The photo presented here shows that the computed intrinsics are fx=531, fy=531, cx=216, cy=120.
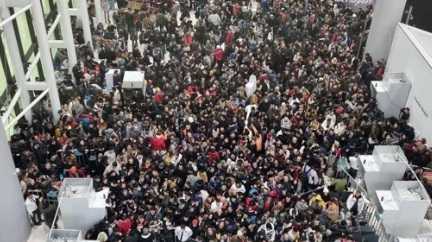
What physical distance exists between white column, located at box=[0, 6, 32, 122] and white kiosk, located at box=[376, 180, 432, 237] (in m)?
12.2

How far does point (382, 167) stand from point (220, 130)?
5.15 meters

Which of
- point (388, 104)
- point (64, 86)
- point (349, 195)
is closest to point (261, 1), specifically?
point (388, 104)

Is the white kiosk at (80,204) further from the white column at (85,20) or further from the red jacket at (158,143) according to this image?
the white column at (85,20)

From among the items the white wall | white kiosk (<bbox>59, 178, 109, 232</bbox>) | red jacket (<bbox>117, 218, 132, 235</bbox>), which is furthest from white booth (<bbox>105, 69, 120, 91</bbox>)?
the white wall

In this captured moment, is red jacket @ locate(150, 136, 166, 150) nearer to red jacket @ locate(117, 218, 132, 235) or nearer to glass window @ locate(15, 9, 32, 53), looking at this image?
red jacket @ locate(117, 218, 132, 235)

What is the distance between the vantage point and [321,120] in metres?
18.7

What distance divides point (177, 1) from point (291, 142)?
12.3 meters

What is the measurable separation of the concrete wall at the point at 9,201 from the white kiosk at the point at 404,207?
1016cm

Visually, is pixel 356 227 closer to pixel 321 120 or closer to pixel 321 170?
pixel 321 170

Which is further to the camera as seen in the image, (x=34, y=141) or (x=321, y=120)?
(x=321, y=120)

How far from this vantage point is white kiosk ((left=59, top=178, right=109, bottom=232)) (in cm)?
1458

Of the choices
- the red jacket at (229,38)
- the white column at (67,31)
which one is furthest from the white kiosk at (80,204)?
the red jacket at (229,38)

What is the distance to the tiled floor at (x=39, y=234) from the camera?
15.2 meters

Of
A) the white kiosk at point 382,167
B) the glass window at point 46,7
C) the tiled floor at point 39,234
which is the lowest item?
the tiled floor at point 39,234
